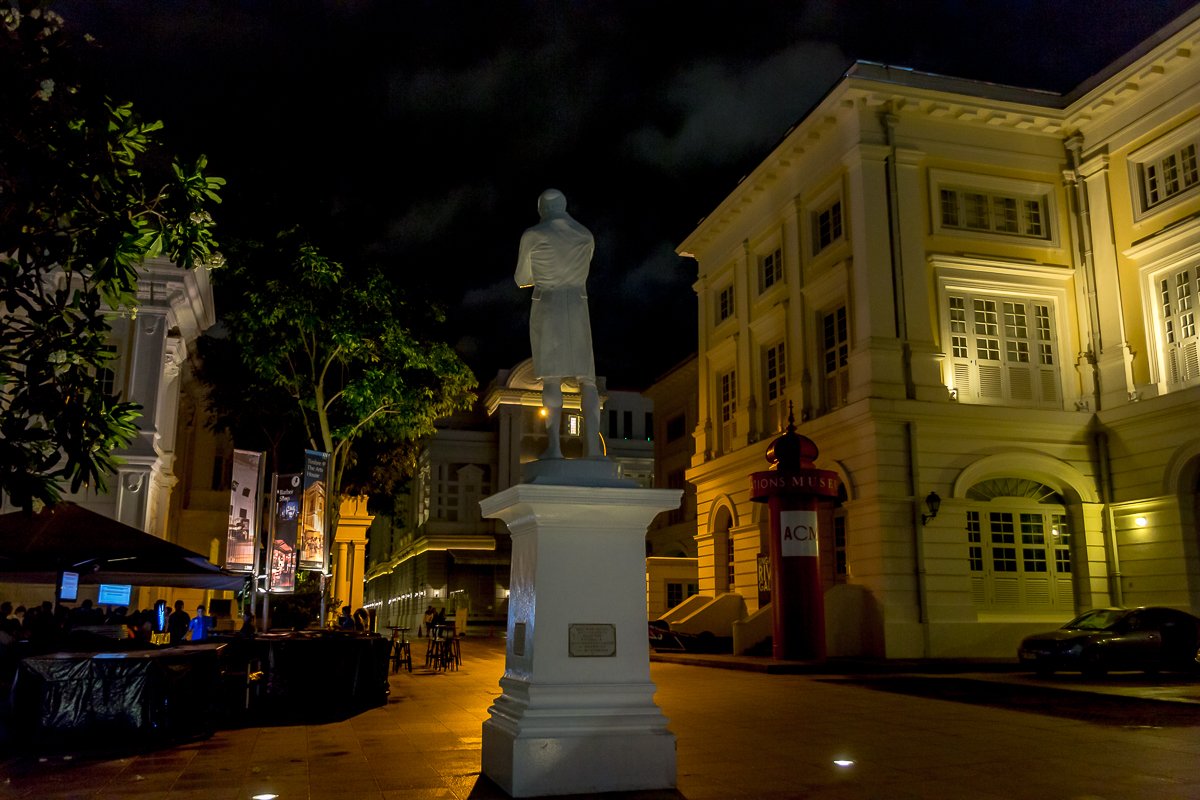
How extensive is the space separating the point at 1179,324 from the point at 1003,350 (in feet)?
11.4

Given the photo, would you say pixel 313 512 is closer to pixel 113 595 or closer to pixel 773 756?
pixel 113 595

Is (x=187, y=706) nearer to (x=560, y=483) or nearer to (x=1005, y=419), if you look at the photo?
(x=560, y=483)

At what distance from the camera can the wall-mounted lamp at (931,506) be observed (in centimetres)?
1996

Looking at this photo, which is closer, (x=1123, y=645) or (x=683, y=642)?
(x=1123, y=645)

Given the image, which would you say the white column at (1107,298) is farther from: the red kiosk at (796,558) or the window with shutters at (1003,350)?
the red kiosk at (796,558)

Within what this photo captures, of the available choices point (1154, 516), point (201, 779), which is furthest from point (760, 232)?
point (201, 779)

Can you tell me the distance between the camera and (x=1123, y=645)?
1661 cm

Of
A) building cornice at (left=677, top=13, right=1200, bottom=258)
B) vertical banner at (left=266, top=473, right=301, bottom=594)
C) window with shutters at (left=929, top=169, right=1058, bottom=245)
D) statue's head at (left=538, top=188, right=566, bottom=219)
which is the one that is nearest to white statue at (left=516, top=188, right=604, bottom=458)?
statue's head at (left=538, top=188, right=566, bottom=219)

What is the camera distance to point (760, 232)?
1085 inches

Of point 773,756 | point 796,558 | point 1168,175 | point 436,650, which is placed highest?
point 1168,175

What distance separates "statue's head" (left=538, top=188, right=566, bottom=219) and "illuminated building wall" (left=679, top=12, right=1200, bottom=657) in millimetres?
13797

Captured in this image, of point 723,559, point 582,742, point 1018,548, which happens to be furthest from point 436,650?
point 582,742

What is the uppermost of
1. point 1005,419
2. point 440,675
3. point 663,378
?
point 663,378

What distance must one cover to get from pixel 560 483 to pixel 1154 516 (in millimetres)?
17798
